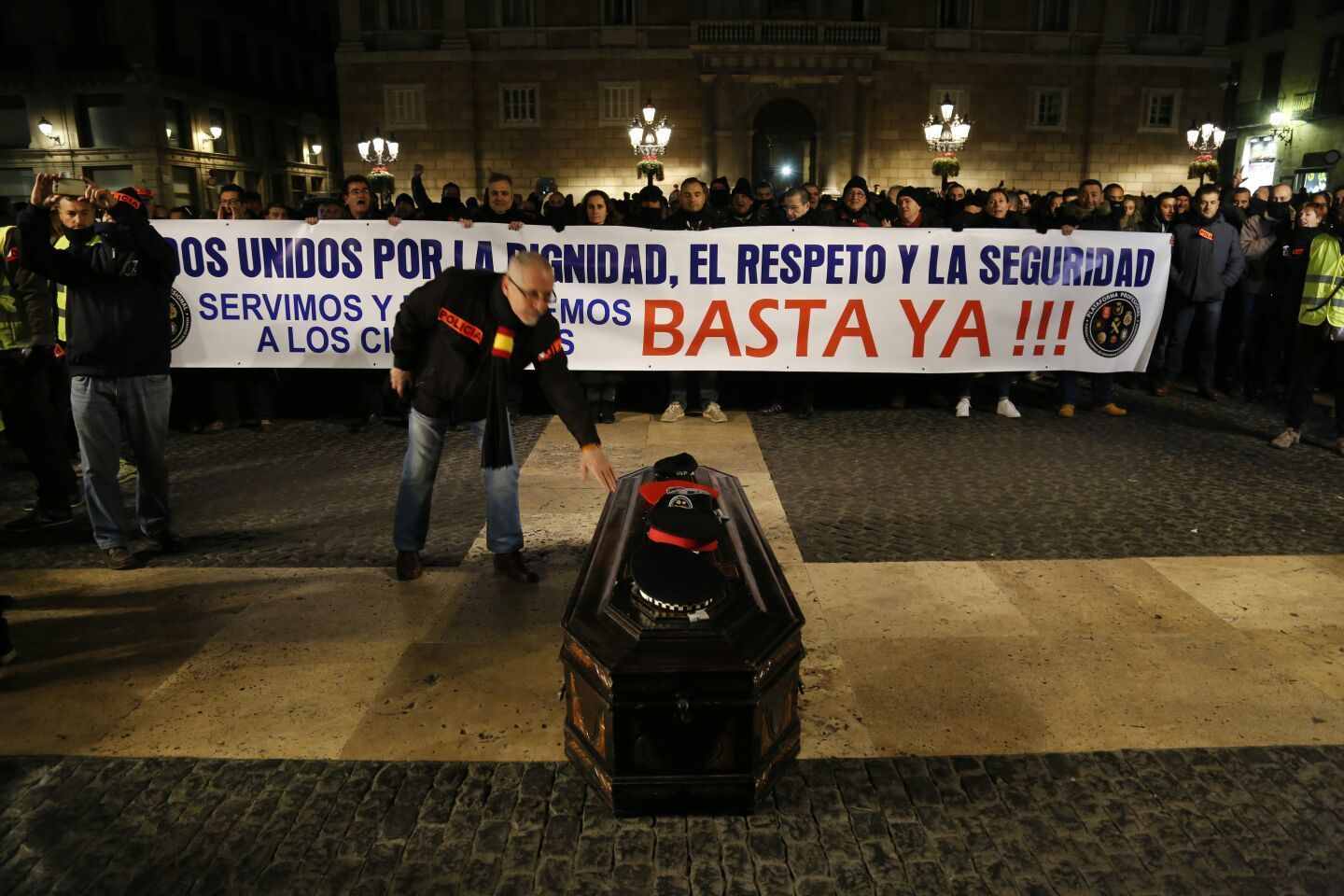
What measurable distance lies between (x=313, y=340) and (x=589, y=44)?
25757 mm

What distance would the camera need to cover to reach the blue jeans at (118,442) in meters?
4.82

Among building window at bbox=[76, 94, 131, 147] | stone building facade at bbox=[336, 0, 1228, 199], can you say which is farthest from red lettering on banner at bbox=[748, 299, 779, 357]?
building window at bbox=[76, 94, 131, 147]

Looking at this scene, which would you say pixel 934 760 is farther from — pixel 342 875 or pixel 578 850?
pixel 342 875

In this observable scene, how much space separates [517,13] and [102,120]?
58.4ft

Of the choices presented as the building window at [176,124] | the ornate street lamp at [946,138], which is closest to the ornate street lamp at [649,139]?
the ornate street lamp at [946,138]

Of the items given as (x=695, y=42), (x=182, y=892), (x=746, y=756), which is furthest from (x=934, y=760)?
(x=695, y=42)

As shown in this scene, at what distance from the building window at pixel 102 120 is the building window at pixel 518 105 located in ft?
52.6

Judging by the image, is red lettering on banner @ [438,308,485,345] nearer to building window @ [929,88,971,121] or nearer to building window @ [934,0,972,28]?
building window @ [929,88,971,121]

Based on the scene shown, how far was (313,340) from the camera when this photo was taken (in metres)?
7.42

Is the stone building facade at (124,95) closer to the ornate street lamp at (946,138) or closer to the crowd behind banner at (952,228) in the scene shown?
the ornate street lamp at (946,138)

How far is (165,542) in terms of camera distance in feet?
16.6

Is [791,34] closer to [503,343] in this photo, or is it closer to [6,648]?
[503,343]

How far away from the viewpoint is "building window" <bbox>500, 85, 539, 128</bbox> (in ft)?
99.4

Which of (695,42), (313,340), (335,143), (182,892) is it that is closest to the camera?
(182,892)
